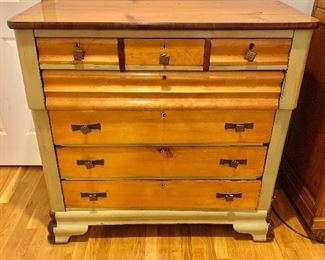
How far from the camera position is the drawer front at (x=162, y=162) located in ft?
4.01

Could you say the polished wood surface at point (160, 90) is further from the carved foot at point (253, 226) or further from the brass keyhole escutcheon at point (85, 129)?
the carved foot at point (253, 226)

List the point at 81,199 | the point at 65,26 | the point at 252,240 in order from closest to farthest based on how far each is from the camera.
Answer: the point at 65,26 → the point at 81,199 → the point at 252,240

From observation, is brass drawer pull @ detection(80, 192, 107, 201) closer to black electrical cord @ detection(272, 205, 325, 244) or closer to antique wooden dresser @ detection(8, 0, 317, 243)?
antique wooden dresser @ detection(8, 0, 317, 243)

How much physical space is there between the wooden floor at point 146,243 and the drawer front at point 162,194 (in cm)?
19

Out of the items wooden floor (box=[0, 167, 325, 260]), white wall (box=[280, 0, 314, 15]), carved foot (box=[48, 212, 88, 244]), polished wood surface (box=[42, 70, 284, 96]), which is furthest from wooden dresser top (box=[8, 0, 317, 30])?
wooden floor (box=[0, 167, 325, 260])

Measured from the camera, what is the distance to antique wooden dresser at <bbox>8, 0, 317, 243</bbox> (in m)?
1.03

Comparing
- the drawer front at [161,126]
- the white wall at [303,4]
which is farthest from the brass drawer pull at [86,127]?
the white wall at [303,4]

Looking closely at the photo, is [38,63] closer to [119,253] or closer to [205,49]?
[205,49]

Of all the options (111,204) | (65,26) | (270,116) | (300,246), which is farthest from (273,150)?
(65,26)

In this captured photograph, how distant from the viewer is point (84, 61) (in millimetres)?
1054

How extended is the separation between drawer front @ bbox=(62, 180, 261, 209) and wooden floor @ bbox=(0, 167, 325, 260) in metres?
0.19

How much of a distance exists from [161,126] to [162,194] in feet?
1.00

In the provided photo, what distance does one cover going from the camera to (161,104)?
1110 millimetres

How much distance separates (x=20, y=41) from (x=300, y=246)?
132 cm
